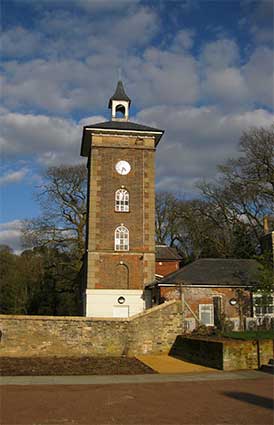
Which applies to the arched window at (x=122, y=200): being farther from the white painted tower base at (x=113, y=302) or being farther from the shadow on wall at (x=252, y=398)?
the shadow on wall at (x=252, y=398)

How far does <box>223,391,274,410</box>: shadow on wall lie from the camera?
10.1m

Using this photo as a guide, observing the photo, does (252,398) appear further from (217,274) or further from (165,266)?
(165,266)

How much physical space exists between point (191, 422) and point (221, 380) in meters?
5.56

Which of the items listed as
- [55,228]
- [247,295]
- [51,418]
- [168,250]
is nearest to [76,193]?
[55,228]

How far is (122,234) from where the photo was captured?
1201 inches

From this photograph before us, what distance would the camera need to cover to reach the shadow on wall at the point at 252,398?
10.1m

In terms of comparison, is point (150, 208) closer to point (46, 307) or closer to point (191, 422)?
point (46, 307)

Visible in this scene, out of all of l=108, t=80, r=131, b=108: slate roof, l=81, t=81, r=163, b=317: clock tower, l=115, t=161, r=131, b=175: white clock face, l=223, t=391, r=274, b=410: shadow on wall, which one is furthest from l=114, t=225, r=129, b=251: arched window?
l=223, t=391, r=274, b=410: shadow on wall

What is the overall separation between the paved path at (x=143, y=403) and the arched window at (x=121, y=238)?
55.7ft

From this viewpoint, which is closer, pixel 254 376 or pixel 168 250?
pixel 254 376

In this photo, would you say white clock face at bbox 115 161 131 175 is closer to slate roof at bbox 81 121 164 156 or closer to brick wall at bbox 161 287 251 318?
slate roof at bbox 81 121 164 156

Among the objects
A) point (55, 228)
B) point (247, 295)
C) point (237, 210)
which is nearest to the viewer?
point (247, 295)

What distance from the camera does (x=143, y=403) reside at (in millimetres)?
10312

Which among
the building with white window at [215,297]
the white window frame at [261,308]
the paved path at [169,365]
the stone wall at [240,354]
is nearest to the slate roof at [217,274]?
the building with white window at [215,297]
